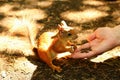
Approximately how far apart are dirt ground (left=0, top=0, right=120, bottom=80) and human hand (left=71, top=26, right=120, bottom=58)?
6.8 inches

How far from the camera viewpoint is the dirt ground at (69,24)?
129 inches

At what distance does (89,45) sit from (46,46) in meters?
0.60

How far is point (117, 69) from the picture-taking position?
334 cm

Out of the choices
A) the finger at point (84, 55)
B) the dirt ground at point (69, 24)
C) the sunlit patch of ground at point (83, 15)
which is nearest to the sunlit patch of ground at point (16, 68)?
the dirt ground at point (69, 24)

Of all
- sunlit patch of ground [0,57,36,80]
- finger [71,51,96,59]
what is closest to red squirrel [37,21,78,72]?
finger [71,51,96,59]

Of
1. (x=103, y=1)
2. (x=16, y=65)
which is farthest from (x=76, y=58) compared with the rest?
(x=103, y=1)

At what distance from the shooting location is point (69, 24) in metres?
4.18

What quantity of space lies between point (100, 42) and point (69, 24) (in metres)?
0.92

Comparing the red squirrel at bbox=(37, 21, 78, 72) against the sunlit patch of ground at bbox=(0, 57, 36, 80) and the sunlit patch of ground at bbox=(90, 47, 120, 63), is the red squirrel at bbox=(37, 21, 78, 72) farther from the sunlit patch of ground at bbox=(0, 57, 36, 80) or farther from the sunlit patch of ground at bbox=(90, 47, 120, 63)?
the sunlit patch of ground at bbox=(90, 47, 120, 63)

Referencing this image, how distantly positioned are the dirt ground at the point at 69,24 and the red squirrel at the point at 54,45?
6.4 inches

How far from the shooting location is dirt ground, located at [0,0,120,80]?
129 inches

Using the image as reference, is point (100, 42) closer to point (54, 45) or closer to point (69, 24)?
point (54, 45)

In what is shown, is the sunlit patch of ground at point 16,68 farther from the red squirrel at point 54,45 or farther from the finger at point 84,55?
the finger at point 84,55

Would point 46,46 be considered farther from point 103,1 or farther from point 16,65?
point 103,1
